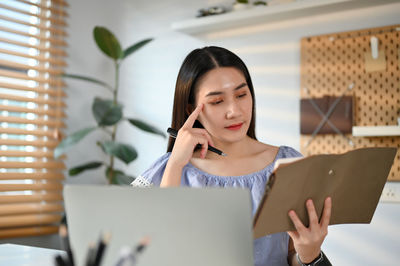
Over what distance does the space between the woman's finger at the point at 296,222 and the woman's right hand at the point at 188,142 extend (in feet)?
1.28

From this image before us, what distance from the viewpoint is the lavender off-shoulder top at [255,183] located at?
1.24 meters

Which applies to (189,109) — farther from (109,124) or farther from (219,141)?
(109,124)

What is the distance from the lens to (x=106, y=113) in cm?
259

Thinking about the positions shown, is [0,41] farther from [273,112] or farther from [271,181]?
[271,181]

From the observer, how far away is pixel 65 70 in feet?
9.43

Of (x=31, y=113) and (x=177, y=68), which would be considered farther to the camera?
(x=177, y=68)

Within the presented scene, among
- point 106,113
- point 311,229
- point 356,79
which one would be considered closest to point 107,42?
point 106,113

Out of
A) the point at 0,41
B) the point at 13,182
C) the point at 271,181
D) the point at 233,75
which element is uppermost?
the point at 0,41

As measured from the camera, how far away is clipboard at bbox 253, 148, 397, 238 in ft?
2.61

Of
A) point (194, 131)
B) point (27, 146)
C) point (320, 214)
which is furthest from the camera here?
point (27, 146)

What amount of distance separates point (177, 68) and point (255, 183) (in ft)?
5.74

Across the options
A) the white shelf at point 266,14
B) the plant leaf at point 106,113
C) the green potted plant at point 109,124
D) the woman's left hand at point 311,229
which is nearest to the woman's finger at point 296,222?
the woman's left hand at point 311,229

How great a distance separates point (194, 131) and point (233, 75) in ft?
0.65

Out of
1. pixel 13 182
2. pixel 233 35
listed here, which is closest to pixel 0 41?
pixel 13 182
